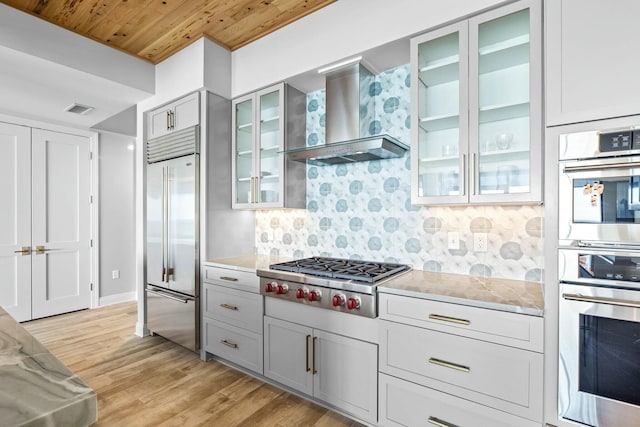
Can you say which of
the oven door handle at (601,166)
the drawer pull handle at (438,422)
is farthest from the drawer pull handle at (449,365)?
the oven door handle at (601,166)

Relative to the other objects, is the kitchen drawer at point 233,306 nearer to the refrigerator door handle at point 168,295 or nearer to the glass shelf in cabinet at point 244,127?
the refrigerator door handle at point 168,295

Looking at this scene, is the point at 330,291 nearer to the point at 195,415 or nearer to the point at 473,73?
the point at 195,415

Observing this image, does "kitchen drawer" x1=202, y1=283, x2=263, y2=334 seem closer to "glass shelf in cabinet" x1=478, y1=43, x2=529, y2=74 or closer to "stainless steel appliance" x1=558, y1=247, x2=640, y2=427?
"stainless steel appliance" x1=558, y1=247, x2=640, y2=427

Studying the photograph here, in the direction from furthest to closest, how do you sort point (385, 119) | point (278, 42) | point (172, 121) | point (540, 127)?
1. point (172, 121)
2. point (278, 42)
3. point (385, 119)
4. point (540, 127)

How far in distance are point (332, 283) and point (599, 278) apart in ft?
4.28

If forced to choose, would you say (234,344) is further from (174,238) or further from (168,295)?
(174,238)

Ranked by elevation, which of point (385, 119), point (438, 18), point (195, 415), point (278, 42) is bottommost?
point (195, 415)

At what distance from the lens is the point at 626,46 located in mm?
1363

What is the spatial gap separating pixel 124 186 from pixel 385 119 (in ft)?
14.0

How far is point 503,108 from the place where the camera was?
1864mm

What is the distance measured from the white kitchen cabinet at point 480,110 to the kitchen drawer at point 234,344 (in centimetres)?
166

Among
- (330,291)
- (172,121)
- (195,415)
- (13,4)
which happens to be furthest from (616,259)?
(13,4)

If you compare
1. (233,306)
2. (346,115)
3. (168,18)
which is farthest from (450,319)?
(168,18)

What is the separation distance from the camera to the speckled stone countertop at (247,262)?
8.65 feet
